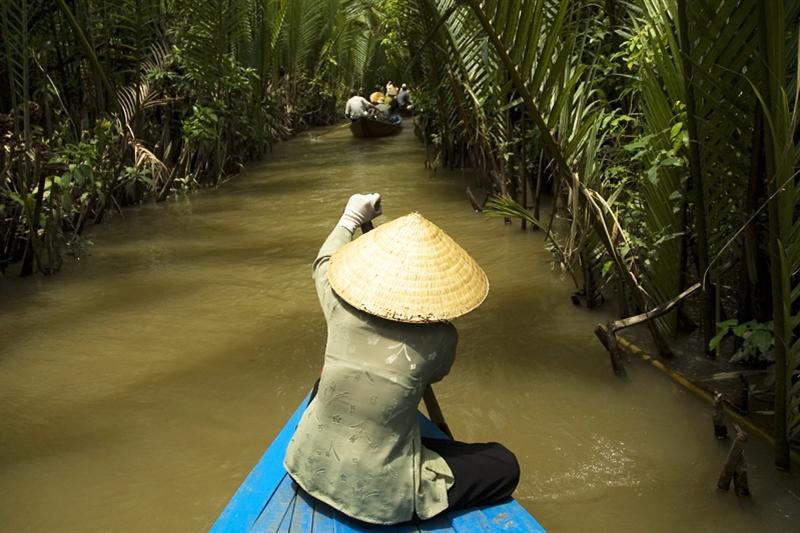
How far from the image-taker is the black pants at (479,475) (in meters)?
2.04

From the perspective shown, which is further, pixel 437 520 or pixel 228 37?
pixel 228 37

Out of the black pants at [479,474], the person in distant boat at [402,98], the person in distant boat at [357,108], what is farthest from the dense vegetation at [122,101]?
the person in distant boat at [402,98]

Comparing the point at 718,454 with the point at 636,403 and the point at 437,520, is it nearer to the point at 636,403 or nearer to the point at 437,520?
the point at 636,403

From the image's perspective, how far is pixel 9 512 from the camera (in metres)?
2.72

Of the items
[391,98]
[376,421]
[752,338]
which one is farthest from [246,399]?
[391,98]

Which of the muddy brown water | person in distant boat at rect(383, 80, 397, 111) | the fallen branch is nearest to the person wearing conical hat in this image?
the muddy brown water

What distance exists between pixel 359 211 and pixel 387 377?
77 centimetres

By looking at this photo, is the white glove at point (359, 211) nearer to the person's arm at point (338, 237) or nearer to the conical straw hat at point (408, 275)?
the person's arm at point (338, 237)

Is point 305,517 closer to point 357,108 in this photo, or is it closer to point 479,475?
point 479,475

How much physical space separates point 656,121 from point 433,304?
186 centimetres

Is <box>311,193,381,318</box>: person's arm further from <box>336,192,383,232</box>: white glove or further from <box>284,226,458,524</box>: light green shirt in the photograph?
<box>284,226,458,524</box>: light green shirt

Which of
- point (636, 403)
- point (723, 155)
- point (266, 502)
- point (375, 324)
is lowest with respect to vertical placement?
point (636, 403)

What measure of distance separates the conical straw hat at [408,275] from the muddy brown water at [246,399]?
108cm

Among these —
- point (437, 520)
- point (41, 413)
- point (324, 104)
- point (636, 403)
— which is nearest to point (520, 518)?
point (437, 520)
